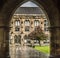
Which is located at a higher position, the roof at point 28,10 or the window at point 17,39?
the roof at point 28,10

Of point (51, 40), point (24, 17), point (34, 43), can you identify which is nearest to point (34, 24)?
point (24, 17)

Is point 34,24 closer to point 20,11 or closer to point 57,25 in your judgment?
point 20,11

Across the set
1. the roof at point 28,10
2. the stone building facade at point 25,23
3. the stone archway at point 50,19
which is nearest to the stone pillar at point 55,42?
the stone archway at point 50,19

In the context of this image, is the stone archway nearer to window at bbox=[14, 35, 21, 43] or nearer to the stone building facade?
window at bbox=[14, 35, 21, 43]

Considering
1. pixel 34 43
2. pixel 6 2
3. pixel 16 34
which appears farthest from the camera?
pixel 16 34

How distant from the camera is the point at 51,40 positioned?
2384cm

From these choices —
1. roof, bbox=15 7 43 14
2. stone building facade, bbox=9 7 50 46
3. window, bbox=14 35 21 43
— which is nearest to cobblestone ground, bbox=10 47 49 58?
window, bbox=14 35 21 43

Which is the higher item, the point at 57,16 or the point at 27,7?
the point at 27,7

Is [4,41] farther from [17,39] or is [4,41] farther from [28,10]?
[28,10]

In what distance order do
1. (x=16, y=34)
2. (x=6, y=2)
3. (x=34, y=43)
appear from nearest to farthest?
(x=6, y=2) < (x=34, y=43) < (x=16, y=34)

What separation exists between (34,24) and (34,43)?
391 inches

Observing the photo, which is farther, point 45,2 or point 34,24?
point 34,24

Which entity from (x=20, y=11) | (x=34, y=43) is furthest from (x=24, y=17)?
(x=34, y=43)

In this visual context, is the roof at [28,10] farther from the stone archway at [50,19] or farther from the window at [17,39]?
the stone archway at [50,19]
